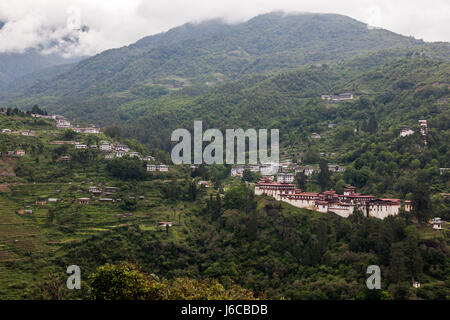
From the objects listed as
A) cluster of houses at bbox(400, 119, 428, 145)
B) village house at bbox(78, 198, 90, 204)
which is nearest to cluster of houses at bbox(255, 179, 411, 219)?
cluster of houses at bbox(400, 119, 428, 145)

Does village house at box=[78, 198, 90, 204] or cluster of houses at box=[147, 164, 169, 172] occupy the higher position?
cluster of houses at box=[147, 164, 169, 172]

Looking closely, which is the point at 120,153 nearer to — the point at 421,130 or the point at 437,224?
the point at 421,130

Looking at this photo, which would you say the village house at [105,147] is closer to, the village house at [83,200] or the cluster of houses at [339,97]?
the village house at [83,200]

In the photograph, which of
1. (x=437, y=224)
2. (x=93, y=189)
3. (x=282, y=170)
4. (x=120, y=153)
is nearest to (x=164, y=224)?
(x=93, y=189)

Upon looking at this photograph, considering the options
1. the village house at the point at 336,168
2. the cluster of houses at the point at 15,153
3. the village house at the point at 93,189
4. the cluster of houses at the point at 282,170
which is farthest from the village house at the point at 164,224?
the village house at the point at 336,168

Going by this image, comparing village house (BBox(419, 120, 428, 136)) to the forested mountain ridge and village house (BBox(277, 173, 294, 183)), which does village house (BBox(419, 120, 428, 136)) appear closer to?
the forested mountain ridge

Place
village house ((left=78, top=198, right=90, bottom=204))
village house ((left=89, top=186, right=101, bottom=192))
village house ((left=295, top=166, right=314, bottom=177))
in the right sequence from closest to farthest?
village house ((left=78, top=198, right=90, bottom=204)) < village house ((left=89, top=186, right=101, bottom=192)) < village house ((left=295, top=166, right=314, bottom=177))
